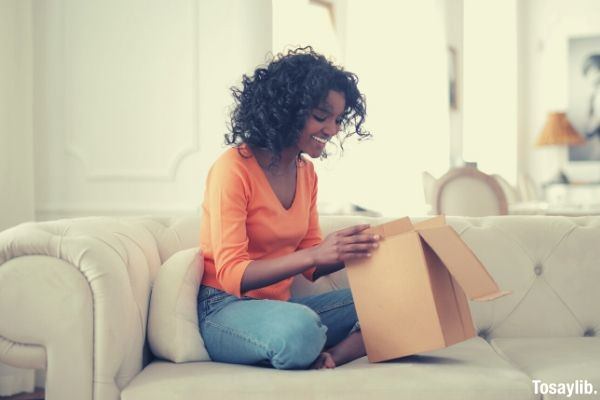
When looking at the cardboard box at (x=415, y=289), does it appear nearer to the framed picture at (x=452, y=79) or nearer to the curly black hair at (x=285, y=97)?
the curly black hair at (x=285, y=97)

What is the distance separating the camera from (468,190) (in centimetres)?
314

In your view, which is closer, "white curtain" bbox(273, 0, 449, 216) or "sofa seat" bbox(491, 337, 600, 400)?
"sofa seat" bbox(491, 337, 600, 400)

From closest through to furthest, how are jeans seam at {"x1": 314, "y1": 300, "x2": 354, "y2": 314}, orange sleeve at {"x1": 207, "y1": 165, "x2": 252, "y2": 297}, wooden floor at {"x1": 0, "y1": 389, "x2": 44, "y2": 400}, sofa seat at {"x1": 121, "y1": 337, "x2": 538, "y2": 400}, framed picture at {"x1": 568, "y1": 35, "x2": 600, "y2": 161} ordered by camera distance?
1. sofa seat at {"x1": 121, "y1": 337, "x2": 538, "y2": 400}
2. orange sleeve at {"x1": 207, "y1": 165, "x2": 252, "y2": 297}
3. jeans seam at {"x1": 314, "y1": 300, "x2": 354, "y2": 314}
4. wooden floor at {"x1": 0, "y1": 389, "x2": 44, "y2": 400}
5. framed picture at {"x1": 568, "y1": 35, "x2": 600, "y2": 161}

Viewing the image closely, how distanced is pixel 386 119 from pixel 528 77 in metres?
1.73

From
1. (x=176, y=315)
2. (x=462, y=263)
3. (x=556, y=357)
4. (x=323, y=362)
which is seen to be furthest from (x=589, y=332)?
(x=176, y=315)

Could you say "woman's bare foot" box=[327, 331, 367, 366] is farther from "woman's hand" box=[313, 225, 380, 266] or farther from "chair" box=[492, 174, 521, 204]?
"chair" box=[492, 174, 521, 204]

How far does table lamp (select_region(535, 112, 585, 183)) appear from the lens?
5.87 meters

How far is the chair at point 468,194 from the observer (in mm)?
3104

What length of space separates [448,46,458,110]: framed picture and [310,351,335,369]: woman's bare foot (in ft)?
15.2

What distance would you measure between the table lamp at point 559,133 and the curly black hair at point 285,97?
4562 mm

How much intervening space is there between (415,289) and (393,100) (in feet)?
12.9

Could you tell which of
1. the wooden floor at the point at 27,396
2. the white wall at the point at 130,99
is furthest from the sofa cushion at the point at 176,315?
the white wall at the point at 130,99

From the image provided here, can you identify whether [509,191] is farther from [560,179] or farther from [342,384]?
[342,384]

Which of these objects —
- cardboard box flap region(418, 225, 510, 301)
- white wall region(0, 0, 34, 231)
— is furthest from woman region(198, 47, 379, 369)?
white wall region(0, 0, 34, 231)
